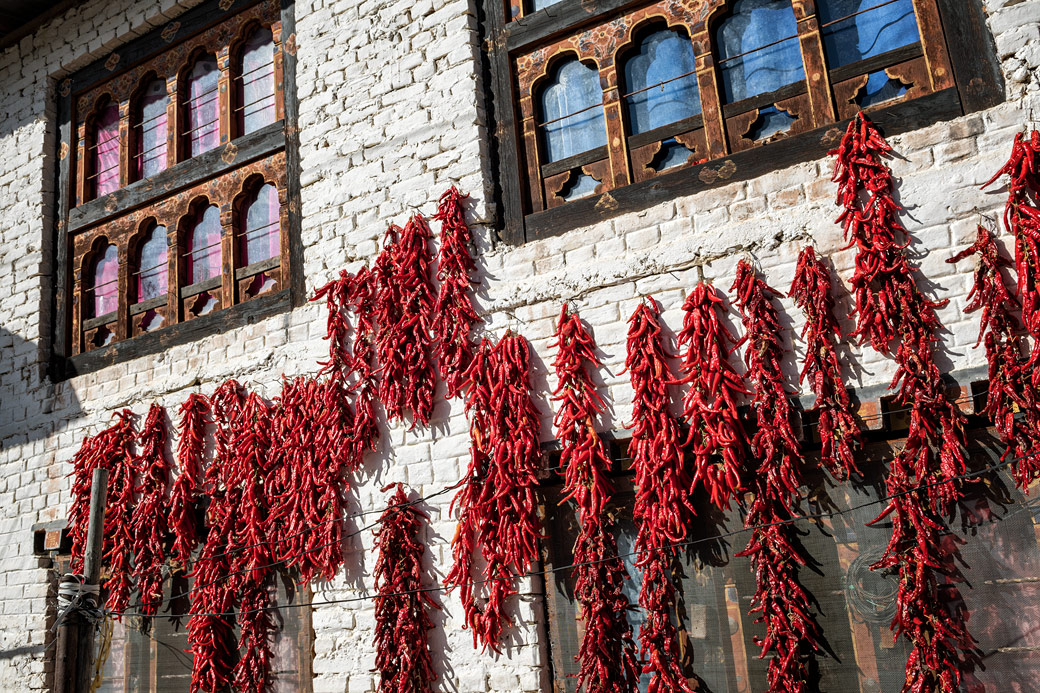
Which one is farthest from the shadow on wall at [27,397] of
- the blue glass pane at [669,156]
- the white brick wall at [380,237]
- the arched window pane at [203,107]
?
the blue glass pane at [669,156]

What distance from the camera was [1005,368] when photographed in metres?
3.07

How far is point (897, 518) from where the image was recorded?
126 inches

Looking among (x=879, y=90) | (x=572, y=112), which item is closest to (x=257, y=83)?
(x=572, y=112)

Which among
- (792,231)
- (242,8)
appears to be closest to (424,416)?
(792,231)

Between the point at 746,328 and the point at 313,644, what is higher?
the point at 746,328

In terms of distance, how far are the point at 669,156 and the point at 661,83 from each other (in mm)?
423

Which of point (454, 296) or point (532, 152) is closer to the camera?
point (454, 296)

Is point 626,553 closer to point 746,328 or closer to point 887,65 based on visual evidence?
point 746,328

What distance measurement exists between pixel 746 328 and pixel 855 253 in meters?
0.57

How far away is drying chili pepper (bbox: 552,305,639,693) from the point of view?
3.64 meters

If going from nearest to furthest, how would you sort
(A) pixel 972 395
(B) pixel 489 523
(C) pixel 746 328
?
(A) pixel 972 395 < (C) pixel 746 328 < (B) pixel 489 523

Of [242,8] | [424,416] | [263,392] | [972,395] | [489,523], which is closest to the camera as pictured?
[972,395]

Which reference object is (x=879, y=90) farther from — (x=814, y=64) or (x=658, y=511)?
(x=658, y=511)

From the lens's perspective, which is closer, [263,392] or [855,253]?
[855,253]
